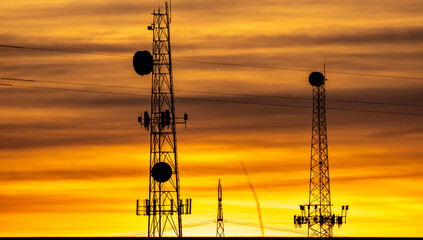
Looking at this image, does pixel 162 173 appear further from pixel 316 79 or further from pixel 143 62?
pixel 316 79

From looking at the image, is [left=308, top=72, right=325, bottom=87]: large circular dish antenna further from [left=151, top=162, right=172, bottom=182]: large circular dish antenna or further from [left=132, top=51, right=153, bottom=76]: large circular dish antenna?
[left=151, top=162, right=172, bottom=182]: large circular dish antenna

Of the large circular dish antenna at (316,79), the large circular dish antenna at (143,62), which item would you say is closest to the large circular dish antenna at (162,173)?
the large circular dish antenna at (143,62)

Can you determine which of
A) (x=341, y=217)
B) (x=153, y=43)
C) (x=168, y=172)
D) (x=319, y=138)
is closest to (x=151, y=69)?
(x=153, y=43)

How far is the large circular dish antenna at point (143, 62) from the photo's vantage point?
124000 mm

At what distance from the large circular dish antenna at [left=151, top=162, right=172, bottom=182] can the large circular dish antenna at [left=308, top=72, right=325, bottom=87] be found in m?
44.1

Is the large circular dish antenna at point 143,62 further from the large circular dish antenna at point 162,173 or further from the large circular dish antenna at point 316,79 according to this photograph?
the large circular dish antenna at point 316,79

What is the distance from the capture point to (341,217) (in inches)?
6393

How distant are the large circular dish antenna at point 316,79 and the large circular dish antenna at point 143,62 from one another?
43721 millimetres

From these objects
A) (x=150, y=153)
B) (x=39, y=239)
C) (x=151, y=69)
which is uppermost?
(x=151, y=69)

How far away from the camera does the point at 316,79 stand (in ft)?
538

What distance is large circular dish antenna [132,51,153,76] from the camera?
12400 centimetres

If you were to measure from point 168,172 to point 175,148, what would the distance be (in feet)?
9.02

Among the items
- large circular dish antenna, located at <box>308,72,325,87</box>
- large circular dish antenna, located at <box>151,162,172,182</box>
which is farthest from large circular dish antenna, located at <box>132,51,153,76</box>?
large circular dish antenna, located at <box>308,72,325,87</box>

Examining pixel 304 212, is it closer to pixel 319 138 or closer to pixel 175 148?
pixel 319 138
